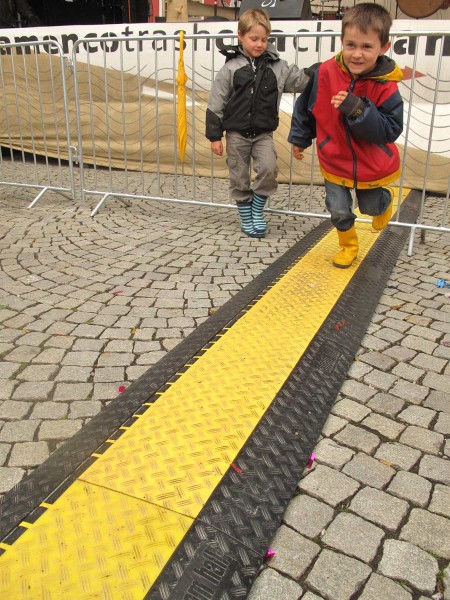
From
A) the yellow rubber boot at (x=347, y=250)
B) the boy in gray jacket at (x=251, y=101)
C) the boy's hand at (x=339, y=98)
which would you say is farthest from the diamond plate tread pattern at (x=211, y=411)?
the boy in gray jacket at (x=251, y=101)

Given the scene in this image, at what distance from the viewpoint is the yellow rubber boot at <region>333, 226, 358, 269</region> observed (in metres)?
3.76

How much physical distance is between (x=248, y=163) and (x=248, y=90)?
0.61m

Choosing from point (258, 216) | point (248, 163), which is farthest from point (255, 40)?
point (258, 216)

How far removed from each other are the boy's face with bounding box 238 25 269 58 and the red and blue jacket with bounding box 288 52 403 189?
35.9 inches

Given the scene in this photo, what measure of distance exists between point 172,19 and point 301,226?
16.0ft

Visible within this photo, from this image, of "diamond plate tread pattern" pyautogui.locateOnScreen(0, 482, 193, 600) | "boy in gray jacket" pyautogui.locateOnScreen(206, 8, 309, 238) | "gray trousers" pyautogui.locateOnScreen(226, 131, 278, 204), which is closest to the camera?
"diamond plate tread pattern" pyautogui.locateOnScreen(0, 482, 193, 600)

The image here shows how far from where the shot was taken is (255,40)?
407 cm

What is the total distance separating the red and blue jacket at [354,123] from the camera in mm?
3055

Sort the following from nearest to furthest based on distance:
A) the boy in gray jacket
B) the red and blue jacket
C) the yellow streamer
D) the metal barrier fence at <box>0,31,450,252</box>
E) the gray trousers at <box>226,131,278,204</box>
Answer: the red and blue jacket → the boy in gray jacket → the gray trousers at <box>226,131,278,204</box> → the yellow streamer → the metal barrier fence at <box>0,31,450,252</box>

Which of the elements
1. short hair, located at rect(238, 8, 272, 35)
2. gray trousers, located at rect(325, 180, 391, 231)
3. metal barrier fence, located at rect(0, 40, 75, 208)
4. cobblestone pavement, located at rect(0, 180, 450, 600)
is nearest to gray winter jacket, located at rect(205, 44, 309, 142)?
short hair, located at rect(238, 8, 272, 35)

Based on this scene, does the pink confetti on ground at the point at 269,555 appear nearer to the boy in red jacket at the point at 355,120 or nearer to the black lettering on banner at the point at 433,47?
the boy in red jacket at the point at 355,120

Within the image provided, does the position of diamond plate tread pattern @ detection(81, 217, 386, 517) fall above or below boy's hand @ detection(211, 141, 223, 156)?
below

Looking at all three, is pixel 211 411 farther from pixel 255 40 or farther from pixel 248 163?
pixel 255 40

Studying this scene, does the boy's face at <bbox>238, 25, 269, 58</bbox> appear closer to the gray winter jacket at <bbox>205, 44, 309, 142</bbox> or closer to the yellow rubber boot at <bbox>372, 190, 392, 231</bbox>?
the gray winter jacket at <bbox>205, 44, 309, 142</bbox>
